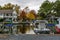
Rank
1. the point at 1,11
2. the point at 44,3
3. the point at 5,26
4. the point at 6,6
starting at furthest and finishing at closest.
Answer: the point at 6,6
the point at 1,11
the point at 44,3
the point at 5,26

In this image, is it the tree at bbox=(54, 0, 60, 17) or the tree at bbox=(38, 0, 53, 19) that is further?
the tree at bbox=(38, 0, 53, 19)

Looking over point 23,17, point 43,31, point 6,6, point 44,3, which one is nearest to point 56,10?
point 44,3

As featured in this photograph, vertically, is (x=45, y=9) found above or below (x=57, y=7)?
below

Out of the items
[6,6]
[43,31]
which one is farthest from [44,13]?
[43,31]

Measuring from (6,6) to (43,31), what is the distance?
45264 mm

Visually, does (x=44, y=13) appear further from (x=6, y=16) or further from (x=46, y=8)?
(x=6, y=16)

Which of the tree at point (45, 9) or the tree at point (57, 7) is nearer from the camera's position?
the tree at point (57, 7)

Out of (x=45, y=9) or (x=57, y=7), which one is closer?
(x=57, y=7)

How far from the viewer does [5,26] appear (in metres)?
26.1

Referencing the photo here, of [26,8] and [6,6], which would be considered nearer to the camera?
[26,8]

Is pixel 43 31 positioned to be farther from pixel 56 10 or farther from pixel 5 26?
pixel 56 10

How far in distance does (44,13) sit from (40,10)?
211 cm

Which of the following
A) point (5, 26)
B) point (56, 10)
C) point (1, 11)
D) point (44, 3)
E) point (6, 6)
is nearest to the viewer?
point (5, 26)

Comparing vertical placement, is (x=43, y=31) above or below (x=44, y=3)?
below
